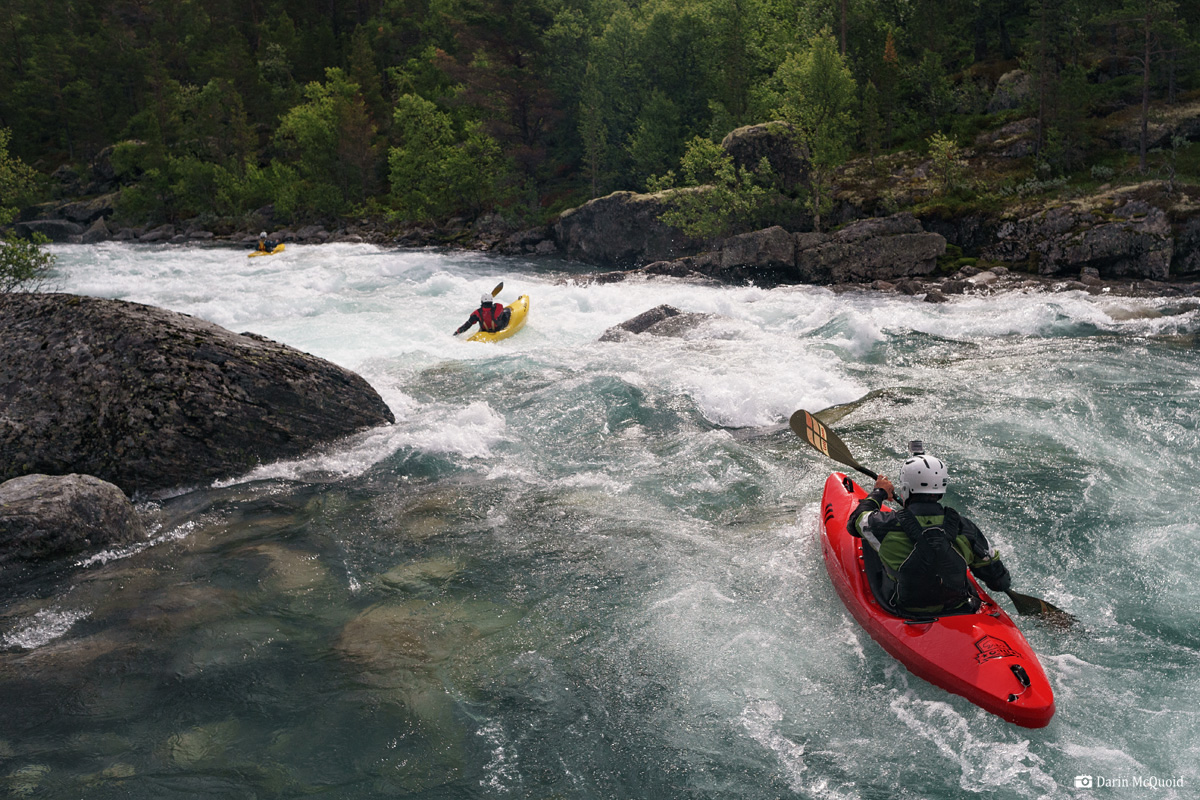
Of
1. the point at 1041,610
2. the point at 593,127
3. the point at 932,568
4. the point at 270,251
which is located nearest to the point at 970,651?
the point at 932,568

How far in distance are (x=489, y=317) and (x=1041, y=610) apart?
1111cm

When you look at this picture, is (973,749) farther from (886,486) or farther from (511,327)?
(511,327)

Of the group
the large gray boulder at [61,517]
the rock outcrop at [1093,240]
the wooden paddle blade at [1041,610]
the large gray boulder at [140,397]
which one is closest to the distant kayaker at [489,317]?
the large gray boulder at [140,397]

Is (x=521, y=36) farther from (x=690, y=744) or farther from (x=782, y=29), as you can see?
(x=690, y=744)

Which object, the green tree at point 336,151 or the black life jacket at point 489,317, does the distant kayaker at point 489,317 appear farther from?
the green tree at point 336,151

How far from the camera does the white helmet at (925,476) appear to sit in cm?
495

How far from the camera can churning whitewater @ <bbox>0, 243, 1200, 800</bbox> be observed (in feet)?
14.6

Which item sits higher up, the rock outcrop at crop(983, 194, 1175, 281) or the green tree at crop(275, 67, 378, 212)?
the green tree at crop(275, 67, 378, 212)

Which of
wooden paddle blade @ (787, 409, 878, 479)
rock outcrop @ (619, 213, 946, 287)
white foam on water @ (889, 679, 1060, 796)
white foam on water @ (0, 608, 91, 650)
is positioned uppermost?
white foam on water @ (0, 608, 91, 650)

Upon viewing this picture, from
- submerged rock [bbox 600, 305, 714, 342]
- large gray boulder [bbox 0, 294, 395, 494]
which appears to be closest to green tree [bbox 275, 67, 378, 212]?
submerged rock [bbox 600, 305, 714, 342]

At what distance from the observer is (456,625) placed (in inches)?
229

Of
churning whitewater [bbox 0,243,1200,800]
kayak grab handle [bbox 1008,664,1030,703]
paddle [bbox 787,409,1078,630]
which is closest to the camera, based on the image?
churning whitewater [bbox 0,243,1200,800]

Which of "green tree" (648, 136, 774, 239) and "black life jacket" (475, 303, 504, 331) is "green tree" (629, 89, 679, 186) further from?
"black life jacket" (475, 303, 504, 331)

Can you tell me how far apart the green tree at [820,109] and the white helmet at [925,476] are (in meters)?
19.5
